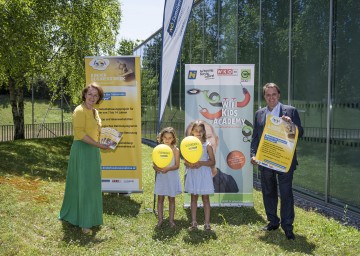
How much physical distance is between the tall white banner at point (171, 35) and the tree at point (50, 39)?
5704mm

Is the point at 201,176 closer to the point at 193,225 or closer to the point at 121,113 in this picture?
the point at 193,225

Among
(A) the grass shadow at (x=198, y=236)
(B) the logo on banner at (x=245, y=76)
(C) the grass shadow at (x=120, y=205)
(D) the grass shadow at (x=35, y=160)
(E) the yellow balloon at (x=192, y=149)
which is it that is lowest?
(A) the grass shadow at (x=198, y=236)

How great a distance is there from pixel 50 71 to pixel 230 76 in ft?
38.8

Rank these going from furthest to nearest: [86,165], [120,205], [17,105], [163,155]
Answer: [17,105] < [120,205] < [163,155] < [86,165]

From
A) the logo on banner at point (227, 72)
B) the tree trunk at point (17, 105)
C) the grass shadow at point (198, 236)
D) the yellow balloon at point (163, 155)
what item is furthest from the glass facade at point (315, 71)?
the tree trunk at point (17, 105)

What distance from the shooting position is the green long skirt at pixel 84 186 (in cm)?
505

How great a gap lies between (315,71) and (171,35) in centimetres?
306

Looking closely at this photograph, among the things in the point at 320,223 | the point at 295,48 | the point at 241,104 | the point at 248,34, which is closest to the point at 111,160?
the point at 241,104

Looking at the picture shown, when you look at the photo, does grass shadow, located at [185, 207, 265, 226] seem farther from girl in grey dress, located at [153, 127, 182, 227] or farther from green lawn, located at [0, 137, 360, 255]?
girl in grey dress, located at [153, 127, 182, 227]

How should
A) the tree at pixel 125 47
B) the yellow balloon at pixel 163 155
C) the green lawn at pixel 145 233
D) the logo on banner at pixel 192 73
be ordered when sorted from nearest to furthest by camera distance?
1. the green lawn at pixel 145 233
2. the yellow balloon at pixel 163 155
3. the logo on banner at pixel 192 73
4. the tree at pixel 125 47

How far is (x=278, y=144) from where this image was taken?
15.7ft

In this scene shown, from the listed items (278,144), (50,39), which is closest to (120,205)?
(278,144)

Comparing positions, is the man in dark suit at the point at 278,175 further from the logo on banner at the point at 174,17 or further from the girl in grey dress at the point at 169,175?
the logo on banner at the point at 174,17

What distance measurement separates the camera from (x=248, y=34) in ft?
32.0
